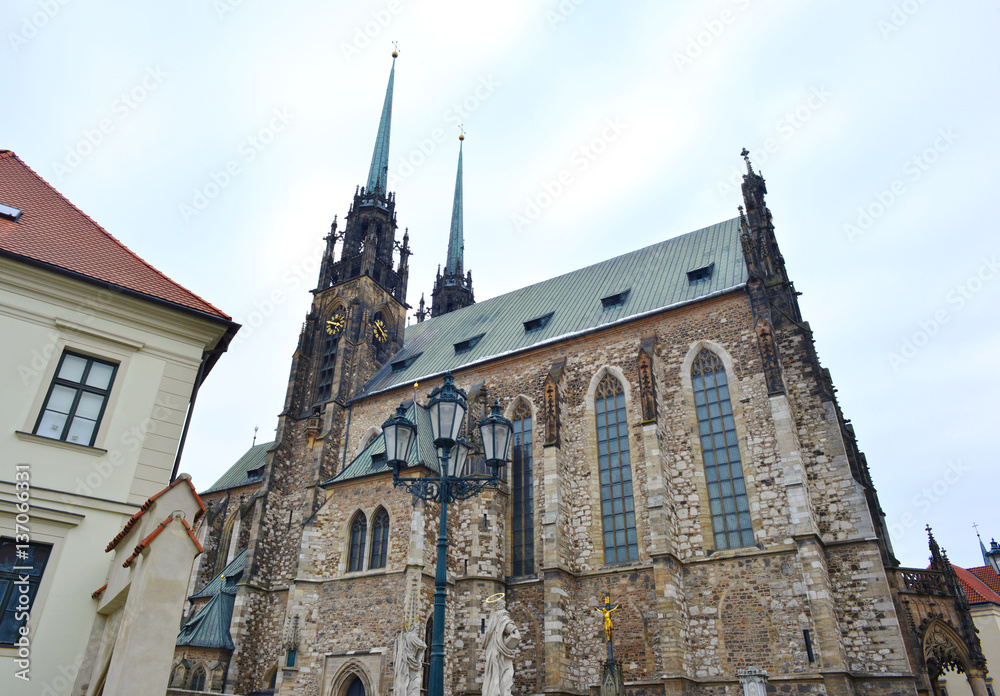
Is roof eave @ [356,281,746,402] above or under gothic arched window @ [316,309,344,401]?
under

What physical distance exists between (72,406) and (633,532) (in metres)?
14.2

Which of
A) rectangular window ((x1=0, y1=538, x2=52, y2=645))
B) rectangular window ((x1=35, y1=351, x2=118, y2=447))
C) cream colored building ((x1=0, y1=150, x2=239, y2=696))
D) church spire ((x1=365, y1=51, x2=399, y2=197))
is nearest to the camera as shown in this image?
rectangular window ((x1=0, y1=538, x2=52, y2=645))

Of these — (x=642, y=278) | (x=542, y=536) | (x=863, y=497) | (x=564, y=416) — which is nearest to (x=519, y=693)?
(x=542, y=536)

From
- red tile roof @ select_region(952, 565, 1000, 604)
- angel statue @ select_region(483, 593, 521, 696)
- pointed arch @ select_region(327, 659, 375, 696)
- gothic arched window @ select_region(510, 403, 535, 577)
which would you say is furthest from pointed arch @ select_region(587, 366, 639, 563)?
red tile roof @ select_region(952, 565, 1000, 604)

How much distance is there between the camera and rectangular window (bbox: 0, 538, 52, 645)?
8.51 m

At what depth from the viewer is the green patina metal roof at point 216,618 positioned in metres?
21.7

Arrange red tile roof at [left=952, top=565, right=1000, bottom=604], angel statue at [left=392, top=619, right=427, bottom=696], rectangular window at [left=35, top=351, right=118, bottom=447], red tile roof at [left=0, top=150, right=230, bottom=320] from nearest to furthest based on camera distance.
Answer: rectangular window at [left=35, top=351, right=118, bottom=447] → red tile roof at [left=0, top=150, right=230, bottom=320] → angel statue at [left=392, top=619, right=427, bottom=696] → red tile roof at [left=952, top=565, right=1000, bottom=604]

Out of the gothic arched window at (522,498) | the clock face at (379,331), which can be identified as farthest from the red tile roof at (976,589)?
the clock face at (379,331)

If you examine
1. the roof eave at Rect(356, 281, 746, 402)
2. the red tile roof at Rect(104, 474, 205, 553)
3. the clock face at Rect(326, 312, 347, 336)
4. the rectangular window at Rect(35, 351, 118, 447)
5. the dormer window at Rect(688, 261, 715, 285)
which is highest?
the clock face at Rect(326, 312, 347, 336)

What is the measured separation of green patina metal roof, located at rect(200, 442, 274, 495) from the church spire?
14350 mm

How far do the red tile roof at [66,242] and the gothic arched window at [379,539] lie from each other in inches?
382

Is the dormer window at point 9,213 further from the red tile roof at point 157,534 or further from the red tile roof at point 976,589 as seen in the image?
the red tile roof at point 976,589

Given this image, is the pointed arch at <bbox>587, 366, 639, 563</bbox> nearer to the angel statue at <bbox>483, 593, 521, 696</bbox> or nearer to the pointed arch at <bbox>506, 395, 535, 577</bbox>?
the pointed arch at <bbox>506, 395, 535, 577</bbox>

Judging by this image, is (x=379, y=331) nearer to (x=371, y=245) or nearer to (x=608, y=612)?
(x=371, y=245)
